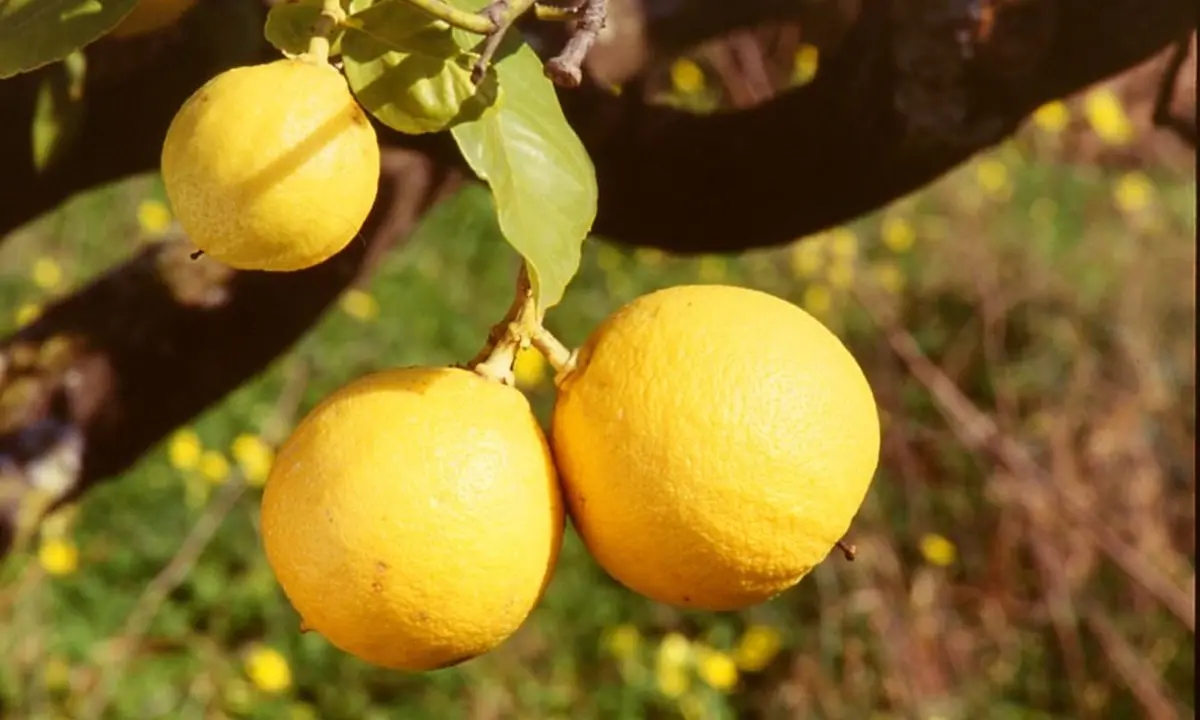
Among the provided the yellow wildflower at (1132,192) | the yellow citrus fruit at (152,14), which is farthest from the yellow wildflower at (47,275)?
the yellow wildflower at (1132,192)

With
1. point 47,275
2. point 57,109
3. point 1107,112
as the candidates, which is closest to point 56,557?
point 47,275

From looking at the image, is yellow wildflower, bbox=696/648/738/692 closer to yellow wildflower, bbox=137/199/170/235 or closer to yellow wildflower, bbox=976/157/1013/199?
yellow wildflower, bbox=137/199/170/235

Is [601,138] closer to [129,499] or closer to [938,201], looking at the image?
[129,499]

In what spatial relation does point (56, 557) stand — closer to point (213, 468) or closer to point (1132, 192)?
point (213, 468)

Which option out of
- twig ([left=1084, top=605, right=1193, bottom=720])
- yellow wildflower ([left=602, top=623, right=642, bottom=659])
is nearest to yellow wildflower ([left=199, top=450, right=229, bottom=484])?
yellow wildflower ([left=602, top=623, right=642, bottom=659])

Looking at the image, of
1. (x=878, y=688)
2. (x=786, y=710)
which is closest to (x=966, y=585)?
(x=878, y=688)

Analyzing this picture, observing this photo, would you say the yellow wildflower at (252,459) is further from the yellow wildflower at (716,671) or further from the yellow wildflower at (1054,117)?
the yellow wildflower at (1054,117)
